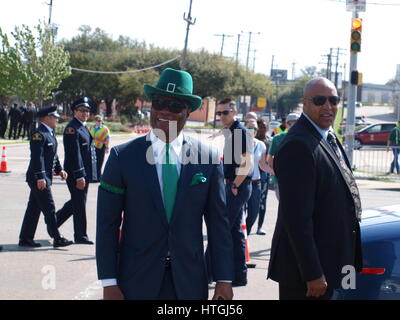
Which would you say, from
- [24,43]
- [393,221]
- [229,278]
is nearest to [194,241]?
[229,278]

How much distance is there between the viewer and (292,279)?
412 centimetres

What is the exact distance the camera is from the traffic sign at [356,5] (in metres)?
16.9

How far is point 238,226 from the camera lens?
7.57m

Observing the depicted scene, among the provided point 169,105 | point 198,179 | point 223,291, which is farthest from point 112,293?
point 169,105

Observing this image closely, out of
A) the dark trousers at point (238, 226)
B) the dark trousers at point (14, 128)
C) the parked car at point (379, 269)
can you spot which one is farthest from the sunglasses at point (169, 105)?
the dark trousers at point (14, 128)

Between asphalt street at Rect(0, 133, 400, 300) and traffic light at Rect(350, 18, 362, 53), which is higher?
traffic light at Rect(350, 18, 362, 53)

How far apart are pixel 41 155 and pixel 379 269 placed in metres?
5.47

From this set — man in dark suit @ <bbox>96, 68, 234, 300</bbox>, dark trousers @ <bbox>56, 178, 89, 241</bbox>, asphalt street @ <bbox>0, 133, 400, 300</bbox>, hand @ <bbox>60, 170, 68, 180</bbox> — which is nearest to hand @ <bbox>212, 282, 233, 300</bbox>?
man in dark suit @ <bbox>96, 68, 234, 300</bbox>

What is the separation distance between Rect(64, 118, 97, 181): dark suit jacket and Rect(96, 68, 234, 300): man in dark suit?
5.66m

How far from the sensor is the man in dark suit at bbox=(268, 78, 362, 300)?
3.94m

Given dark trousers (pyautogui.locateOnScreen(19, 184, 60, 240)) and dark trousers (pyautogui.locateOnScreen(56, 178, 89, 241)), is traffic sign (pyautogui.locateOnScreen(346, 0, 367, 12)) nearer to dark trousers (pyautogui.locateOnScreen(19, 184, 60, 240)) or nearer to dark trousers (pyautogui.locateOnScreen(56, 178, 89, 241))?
dark trousers (pyautogui.locateOnScreen(56, 178, 89, 241))

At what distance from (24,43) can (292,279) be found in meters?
42.6

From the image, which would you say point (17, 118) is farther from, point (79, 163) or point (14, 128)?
point (79, 163)
